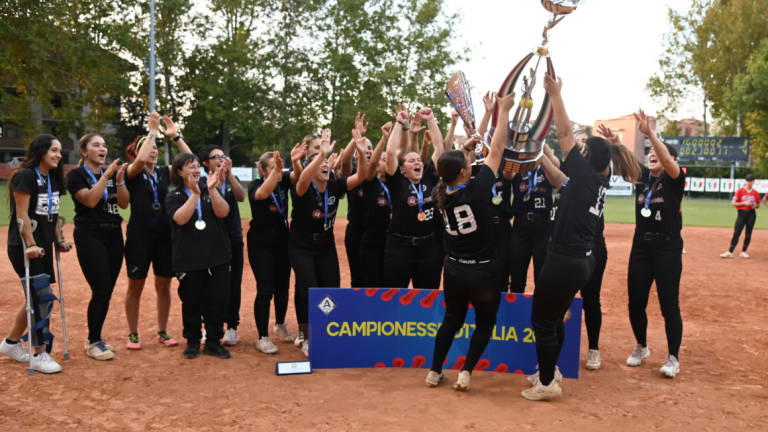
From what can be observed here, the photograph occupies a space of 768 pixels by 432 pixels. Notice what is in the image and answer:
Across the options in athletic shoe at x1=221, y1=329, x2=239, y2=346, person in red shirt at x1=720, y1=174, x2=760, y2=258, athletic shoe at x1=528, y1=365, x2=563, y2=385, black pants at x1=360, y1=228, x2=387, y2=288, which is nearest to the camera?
athletic shoe at x1=528, y1=365, x2=563, y2=385

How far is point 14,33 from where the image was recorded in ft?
84.0

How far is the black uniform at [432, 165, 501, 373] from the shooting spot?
463 centimetres

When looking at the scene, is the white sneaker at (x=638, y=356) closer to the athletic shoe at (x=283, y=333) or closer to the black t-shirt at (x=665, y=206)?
the black t-shirt at (x=665, y=206)

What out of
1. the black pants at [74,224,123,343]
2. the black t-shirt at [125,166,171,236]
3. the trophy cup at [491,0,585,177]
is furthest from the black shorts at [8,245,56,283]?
the trophy cup at [491,0,585,177]

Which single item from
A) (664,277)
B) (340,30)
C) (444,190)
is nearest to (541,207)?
(664,277)

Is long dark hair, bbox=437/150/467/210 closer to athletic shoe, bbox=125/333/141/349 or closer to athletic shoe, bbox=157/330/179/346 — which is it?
athletic shoe, bbox=157/330/179/346

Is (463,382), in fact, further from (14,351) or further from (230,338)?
(14,351)

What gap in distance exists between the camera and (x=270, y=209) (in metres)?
6.11

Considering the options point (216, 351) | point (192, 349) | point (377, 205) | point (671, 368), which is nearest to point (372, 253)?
point (377, 205)

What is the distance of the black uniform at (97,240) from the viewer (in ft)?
18.3

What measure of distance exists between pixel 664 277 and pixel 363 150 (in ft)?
10.2

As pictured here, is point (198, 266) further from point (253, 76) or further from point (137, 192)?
point (253, 76)

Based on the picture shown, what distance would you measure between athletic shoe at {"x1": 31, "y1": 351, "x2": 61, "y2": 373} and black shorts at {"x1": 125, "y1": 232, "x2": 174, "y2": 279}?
3.52 ft

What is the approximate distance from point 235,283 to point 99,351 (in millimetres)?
1508
